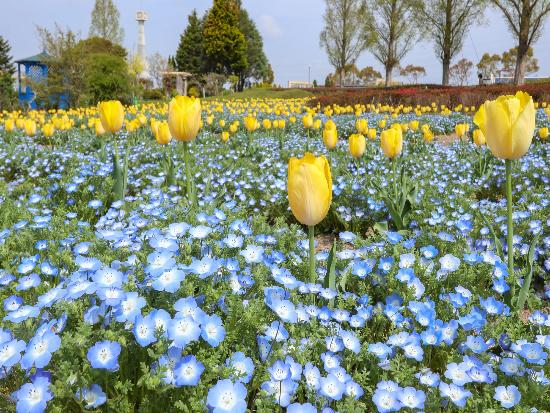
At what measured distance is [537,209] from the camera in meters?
3.18

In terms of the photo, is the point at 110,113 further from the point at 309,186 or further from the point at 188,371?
the point at 188,371

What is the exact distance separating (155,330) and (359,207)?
2759 mm

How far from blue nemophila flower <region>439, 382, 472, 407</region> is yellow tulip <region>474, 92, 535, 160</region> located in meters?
0.96

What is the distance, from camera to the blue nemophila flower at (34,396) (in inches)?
41.8

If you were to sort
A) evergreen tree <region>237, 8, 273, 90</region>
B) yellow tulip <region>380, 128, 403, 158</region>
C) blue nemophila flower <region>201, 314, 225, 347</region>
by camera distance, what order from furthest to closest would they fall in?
evergreen tree <region>237, 8, 273, 90</region>
yellow tulip <region>380, 128, 403, 158</region>
blue nemophila flower <region>201, 314, 225, 347</region>

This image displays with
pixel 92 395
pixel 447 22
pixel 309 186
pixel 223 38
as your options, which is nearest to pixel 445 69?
pixel 447 22

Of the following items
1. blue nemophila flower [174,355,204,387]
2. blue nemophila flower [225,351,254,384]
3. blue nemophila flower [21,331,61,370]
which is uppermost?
blue nemophila flower [21,331,61,370]

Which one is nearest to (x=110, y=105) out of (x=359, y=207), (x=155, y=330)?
(x=359, y=207)

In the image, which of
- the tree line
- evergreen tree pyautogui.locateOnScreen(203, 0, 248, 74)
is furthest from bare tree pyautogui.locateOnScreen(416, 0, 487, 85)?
evergreen tree pyautogui.locateOnScreen(203, 0, 248, 74)

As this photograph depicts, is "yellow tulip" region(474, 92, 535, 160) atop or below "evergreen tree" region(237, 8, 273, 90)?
below

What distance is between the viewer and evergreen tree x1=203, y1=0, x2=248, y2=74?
4203cm

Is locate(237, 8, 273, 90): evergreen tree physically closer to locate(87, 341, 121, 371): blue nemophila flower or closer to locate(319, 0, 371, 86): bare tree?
locate(319, 0, 371, 86): bare tree

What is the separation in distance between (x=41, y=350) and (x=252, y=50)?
53.4 metres

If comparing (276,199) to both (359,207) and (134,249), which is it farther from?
(134,249)
